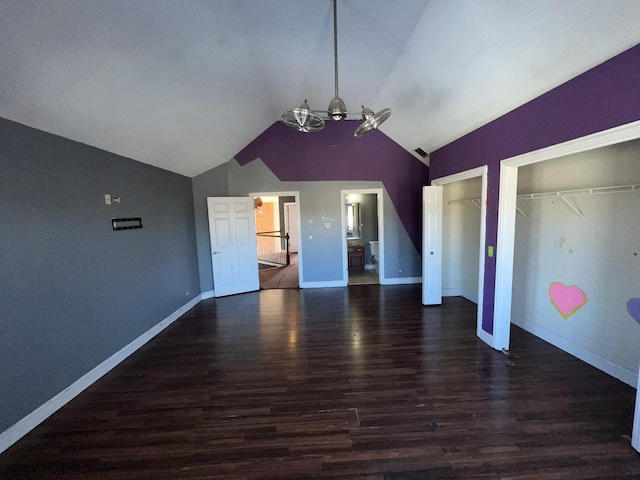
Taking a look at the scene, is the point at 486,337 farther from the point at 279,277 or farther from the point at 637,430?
the point at 279,277

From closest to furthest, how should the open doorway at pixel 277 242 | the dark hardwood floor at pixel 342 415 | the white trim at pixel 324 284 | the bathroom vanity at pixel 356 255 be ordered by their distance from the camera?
the dark hardwood floor at pixel 342 415, the white trim at pixel 324 284, the open doorway at pixel 277 242, the bathroom vanity at pixel 356 255

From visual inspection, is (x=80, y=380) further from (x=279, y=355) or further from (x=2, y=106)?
(x=2, y=106)

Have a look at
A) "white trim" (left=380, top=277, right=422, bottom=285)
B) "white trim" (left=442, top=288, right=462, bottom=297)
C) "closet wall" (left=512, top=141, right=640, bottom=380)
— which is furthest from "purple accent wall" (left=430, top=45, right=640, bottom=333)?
"white trim" (left=380, top=277, right=422, bottom=285)

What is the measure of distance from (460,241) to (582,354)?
7.71 ft

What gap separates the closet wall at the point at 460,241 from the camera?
433 cm

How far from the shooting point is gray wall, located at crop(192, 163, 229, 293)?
16.7ft

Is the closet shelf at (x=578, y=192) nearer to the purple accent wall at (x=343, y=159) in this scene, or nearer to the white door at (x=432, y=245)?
the white door at (x=432, y=245)

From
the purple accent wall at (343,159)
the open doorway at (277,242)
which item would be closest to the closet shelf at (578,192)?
the purple accent wall at (343,159)

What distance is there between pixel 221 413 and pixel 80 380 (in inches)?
58.9

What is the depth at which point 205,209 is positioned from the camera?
5156 mm

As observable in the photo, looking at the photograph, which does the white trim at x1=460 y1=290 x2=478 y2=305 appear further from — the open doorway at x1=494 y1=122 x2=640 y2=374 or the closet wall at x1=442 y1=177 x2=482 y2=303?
the open doorway at x1=494 y1=122 x2=640 y2=374

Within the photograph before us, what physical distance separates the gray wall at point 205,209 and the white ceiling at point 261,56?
1.44 meters

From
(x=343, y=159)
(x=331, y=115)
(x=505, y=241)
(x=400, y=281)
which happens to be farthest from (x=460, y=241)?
(x=331, y=115)

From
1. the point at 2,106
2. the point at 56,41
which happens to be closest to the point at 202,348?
the point at 2,106
